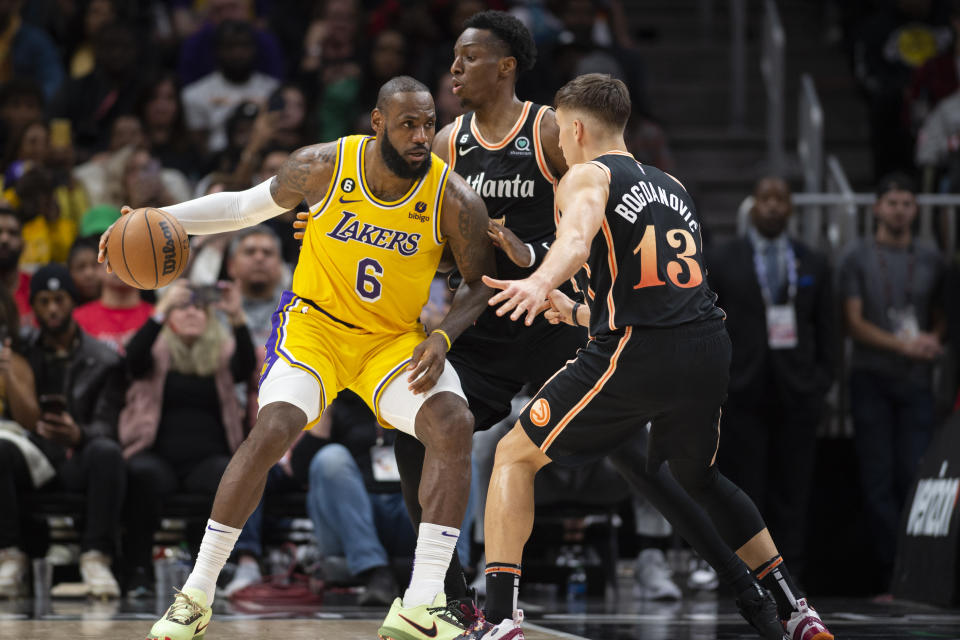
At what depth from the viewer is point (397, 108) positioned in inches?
192

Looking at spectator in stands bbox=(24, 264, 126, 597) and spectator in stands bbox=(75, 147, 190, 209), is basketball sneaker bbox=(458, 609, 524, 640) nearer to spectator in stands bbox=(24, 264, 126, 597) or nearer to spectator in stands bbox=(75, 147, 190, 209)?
spectator in stands bbox=(24, 264, 126, 597)

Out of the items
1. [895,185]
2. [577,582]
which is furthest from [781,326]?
[577,582]

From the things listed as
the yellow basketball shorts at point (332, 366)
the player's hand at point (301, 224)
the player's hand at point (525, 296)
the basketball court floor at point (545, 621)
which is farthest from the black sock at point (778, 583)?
the player's hand at point (301, 224)

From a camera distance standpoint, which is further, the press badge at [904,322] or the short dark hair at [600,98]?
the press badge at [904,322]

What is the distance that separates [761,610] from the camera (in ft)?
16.1

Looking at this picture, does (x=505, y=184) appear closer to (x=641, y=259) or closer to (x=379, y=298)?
(x=379, y=298)

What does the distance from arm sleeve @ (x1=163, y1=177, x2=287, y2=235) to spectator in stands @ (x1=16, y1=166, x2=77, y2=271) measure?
13.4ft

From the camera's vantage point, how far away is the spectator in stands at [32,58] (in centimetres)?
1092

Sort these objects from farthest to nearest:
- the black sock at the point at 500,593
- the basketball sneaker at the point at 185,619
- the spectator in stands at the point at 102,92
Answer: the spectator in stands at the point at 102,92, the black sock at the point at 500,593, the basketball sneaker at the point at 185,619

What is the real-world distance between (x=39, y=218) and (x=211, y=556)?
4955 millimetres

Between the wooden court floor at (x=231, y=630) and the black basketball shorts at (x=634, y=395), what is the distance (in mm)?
962

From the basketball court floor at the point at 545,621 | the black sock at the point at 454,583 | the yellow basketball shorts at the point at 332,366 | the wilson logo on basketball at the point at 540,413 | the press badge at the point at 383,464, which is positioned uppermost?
the yellow basketball shorts at the point at 332,366

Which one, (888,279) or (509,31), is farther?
(888,279)

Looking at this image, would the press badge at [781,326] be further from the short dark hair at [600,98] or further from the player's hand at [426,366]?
the player's hand at [426,366]
